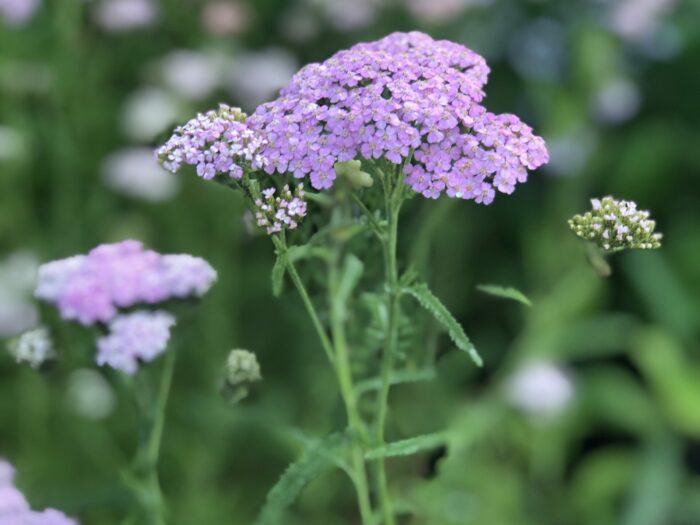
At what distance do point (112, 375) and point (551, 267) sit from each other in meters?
1.52

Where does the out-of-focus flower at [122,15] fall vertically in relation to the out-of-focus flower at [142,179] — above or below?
above

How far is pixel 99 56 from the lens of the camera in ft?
9.34

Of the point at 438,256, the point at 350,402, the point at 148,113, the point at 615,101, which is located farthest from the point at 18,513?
the point at 615,101

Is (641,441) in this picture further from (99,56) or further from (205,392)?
(99,56)

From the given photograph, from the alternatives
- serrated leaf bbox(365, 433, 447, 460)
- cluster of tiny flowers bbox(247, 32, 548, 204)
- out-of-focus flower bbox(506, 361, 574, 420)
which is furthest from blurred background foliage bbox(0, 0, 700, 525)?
cluster of tiny flowers bbox(247, 32, 548, 204)

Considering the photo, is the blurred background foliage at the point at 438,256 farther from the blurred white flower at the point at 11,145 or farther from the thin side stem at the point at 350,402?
the thin side stem at the point at 350,402

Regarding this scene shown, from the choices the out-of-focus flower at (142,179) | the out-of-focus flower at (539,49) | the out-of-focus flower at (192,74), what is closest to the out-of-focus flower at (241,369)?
the out-of-focus flower at (142,179)

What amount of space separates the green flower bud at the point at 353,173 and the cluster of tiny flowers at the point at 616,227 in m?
0.22

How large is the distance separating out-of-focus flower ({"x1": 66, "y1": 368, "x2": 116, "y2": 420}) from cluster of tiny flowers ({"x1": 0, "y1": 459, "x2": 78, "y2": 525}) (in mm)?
1178

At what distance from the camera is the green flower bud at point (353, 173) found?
1033 mm

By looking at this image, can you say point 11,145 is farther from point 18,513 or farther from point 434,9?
point 18,513

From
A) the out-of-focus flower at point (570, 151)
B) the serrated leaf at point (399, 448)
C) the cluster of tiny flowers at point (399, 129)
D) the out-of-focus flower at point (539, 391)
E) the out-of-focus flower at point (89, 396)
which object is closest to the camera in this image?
the cluster of tiny flowers at point (399, 129)

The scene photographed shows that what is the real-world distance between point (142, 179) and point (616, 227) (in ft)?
5.74

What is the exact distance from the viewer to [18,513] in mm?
1064
